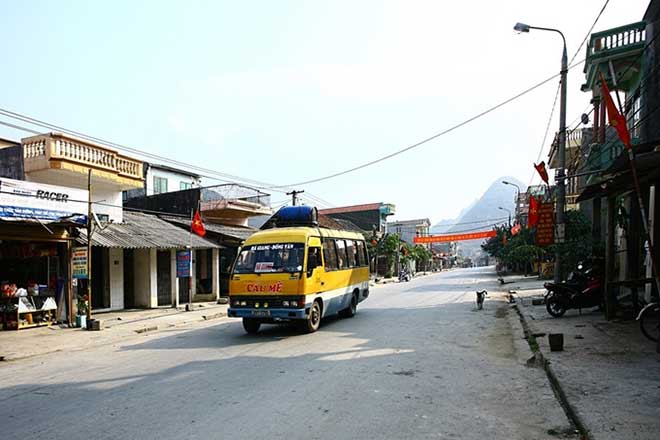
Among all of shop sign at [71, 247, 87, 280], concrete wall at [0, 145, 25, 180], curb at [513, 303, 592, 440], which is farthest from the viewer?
concrete wall at [0, 145, 25, 180]

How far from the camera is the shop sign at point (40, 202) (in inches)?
487

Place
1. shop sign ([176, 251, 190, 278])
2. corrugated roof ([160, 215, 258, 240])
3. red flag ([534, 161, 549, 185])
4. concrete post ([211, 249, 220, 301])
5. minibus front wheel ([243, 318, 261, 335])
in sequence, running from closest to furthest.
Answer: minibus front wheel ([243, 318, 261, 335]) → red flag ([534, 161, 549, 185]) → shop sign ([176, 251, 190, 278]) → corrugated roof ([160, 215, 258, 240]) → concrete post ([211, 249, 220, 301])

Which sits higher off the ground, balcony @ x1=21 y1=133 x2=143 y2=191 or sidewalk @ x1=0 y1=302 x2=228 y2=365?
balcony @ x1=21 y1=133 x2=143 y2=191

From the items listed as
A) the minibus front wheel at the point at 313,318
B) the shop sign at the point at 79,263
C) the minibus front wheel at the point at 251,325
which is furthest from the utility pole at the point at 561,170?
the shop sign at the point at 79,263

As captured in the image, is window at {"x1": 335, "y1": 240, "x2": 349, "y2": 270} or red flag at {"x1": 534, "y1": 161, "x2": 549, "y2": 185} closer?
window at {"x1": 335, "y1": 240, "x2": 349, "y2": 270}

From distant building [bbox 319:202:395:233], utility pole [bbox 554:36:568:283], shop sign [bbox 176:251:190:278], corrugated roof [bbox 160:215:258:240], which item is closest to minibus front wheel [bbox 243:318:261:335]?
shop sign [bbox 176:251:190:278]

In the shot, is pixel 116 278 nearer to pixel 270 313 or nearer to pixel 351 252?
pixel 351 252

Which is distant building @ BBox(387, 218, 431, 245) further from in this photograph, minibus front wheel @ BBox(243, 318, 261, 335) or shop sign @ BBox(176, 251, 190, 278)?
minibus front wheel @ BBox(243, 318, 261, 335)

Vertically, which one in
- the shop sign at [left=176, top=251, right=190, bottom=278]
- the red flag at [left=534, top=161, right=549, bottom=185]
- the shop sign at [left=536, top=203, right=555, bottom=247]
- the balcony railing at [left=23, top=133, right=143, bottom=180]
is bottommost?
the shop sign at [left=176, top=251, right=190, bottom=278]

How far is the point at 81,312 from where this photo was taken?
14.5m

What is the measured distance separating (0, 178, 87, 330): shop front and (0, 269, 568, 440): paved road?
15.0 feet

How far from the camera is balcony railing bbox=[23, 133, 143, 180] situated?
15.8 m

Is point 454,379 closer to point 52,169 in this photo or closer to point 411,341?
point 411,341

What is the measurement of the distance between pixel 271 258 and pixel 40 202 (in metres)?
7.22
